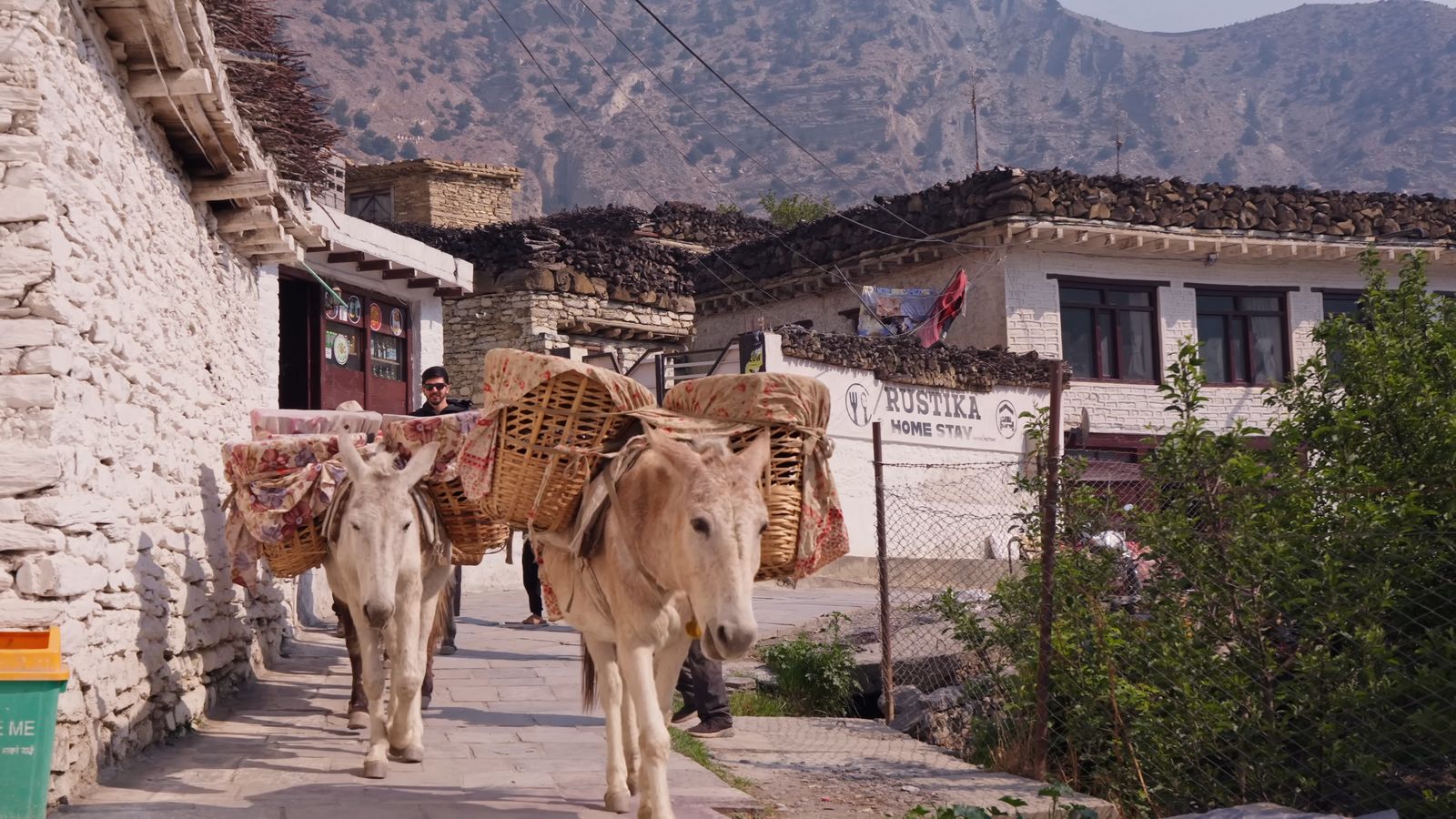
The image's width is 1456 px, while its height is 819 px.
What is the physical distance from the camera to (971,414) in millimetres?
22422

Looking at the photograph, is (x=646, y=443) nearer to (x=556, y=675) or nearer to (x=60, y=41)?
(x=60, y=41)

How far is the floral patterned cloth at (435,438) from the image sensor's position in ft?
22.8

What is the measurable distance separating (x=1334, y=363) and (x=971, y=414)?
15.9 metres

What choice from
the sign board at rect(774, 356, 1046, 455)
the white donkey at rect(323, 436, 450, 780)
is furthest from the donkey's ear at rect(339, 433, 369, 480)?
the sign board at rect(774, 356, 1046, 455)

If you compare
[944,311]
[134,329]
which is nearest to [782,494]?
[134,329]

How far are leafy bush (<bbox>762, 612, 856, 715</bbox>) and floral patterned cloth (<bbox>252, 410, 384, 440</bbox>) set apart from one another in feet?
11.0

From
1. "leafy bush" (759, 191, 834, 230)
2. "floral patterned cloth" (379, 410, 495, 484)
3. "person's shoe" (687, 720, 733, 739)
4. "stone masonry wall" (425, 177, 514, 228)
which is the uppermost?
Result: "leafy bush" (759, 191, 834, 230)

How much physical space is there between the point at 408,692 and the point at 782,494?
226 cm

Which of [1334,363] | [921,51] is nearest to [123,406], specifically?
[1334,363]

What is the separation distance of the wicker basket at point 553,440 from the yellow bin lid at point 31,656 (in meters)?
1.73

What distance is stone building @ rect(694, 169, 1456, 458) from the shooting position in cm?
2414

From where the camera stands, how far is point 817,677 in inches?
Result: 377

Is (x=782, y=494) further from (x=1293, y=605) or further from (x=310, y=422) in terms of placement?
(x=310, y=422)

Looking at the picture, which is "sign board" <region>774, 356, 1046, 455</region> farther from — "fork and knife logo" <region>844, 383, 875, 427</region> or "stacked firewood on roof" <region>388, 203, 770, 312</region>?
"stacked firewood on roof" <region>388, 203, 770, 312</region>
